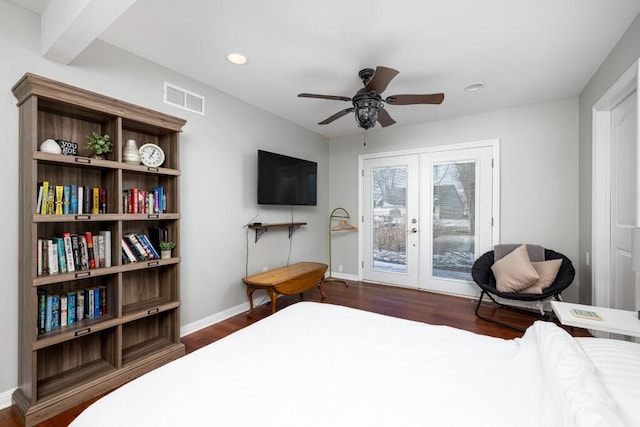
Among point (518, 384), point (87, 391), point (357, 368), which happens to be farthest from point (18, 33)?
point (518, 384)

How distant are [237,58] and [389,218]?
314 cm

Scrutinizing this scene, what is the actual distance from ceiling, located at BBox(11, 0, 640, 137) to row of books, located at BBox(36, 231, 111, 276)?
125cm

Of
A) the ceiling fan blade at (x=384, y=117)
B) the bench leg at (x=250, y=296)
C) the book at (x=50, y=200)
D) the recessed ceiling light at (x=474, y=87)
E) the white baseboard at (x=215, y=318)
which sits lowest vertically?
the white baseboard at (x=215, y=318)

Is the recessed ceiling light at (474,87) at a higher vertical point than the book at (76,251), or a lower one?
higher

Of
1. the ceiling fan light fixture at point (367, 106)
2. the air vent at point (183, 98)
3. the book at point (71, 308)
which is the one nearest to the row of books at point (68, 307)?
the book at point (71, 308)

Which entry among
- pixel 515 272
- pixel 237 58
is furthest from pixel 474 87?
pixel 237 58

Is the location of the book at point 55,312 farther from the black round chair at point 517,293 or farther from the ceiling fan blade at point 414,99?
the black round chair at point 517,293

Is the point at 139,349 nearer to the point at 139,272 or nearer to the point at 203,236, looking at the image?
the point at 139,272

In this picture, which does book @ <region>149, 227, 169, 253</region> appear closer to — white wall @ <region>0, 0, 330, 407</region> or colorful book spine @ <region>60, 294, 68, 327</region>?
white wall @ <region>0, 0, 330, 407</region>

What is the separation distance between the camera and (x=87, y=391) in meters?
1.81

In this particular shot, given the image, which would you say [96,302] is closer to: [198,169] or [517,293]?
[198,169]

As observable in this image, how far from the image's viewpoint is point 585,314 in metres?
1.77

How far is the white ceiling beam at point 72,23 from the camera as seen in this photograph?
1480mm

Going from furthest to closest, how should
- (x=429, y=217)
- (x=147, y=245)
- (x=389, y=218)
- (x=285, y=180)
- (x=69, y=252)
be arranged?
(x=389, y=218) → (x=429, y=217) → (x=285, y=180) → (x=147, y=245) → (x=69, y=252)
